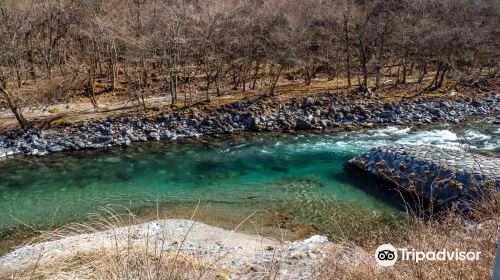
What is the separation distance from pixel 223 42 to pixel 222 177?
1166cm

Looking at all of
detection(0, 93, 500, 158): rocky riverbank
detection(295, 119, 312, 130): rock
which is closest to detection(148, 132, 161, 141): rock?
detection(0, 93, 500, 158): rocky riverbank

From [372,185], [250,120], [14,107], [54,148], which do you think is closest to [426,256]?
[372,185]

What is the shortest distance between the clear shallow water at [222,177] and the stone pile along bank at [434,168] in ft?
2.25

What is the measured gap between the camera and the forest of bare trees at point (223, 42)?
77.2ft

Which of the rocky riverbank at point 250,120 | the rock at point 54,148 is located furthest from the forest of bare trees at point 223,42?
the rock at point 54,148

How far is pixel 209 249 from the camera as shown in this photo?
684cm

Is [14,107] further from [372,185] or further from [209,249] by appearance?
[209,249]

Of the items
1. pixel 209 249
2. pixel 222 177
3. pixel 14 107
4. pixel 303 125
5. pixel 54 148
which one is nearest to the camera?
pixel 209 249

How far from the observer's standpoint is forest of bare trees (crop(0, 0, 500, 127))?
23516mm

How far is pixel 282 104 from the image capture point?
75.0 feet

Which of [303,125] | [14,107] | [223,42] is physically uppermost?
[223,42]

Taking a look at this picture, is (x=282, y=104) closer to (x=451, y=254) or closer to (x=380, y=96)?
(x=380, y=96)

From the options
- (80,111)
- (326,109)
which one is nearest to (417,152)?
(326,109)

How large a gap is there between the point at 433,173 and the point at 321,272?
8.54 meters
